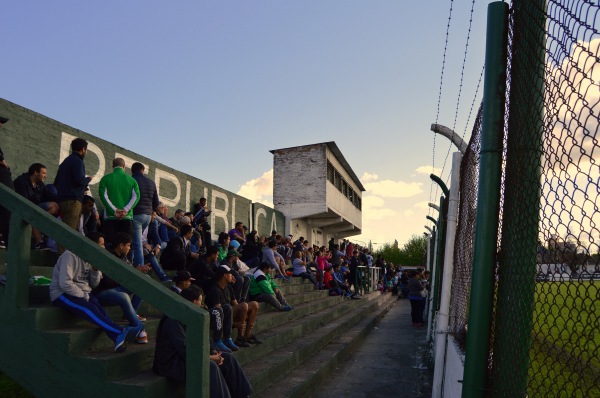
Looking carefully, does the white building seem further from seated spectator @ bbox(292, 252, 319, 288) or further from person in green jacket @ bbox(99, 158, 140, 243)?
person in green jacket @ bbox(99, 158, 140, 243)

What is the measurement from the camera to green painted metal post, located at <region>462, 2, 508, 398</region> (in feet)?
7.40

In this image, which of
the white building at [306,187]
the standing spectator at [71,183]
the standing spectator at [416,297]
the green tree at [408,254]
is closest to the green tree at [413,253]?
the green tree at [408,254]

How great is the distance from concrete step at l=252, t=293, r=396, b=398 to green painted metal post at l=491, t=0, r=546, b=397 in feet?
14.1

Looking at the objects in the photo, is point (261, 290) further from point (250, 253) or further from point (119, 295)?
point (119, 295)

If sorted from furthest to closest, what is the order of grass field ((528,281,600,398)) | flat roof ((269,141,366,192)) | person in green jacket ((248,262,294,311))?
flat roof ((269,141,366,192)) → person in green jacket ((248,262,294,311)) → grass field ((528,281,600,398))

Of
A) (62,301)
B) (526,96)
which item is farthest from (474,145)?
(62,301)

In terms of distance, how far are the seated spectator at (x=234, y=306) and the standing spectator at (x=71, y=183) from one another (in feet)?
6.82

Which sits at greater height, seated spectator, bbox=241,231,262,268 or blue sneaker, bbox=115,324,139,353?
seated spectator, bbox=241,231,262,268

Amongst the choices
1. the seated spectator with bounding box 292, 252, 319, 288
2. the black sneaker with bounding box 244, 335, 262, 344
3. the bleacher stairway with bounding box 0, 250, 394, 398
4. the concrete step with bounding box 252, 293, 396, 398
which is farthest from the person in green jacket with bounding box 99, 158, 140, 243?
the seated spectator with bounding box 292, 252, 319, 288

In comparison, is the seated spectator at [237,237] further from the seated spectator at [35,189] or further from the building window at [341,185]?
Result: the building window at [341,185]

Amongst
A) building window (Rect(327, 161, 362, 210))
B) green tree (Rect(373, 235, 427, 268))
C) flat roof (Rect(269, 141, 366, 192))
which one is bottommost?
green tree (Rect(373, 235, 427, 268))

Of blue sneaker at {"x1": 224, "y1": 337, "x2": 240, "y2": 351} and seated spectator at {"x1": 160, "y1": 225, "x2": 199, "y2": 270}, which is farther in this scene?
seated spectator at {"x1": 160, "y1": 225, "x2": 199, "y2": 270}

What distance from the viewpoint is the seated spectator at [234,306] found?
666cm

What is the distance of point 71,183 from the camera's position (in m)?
6.15
